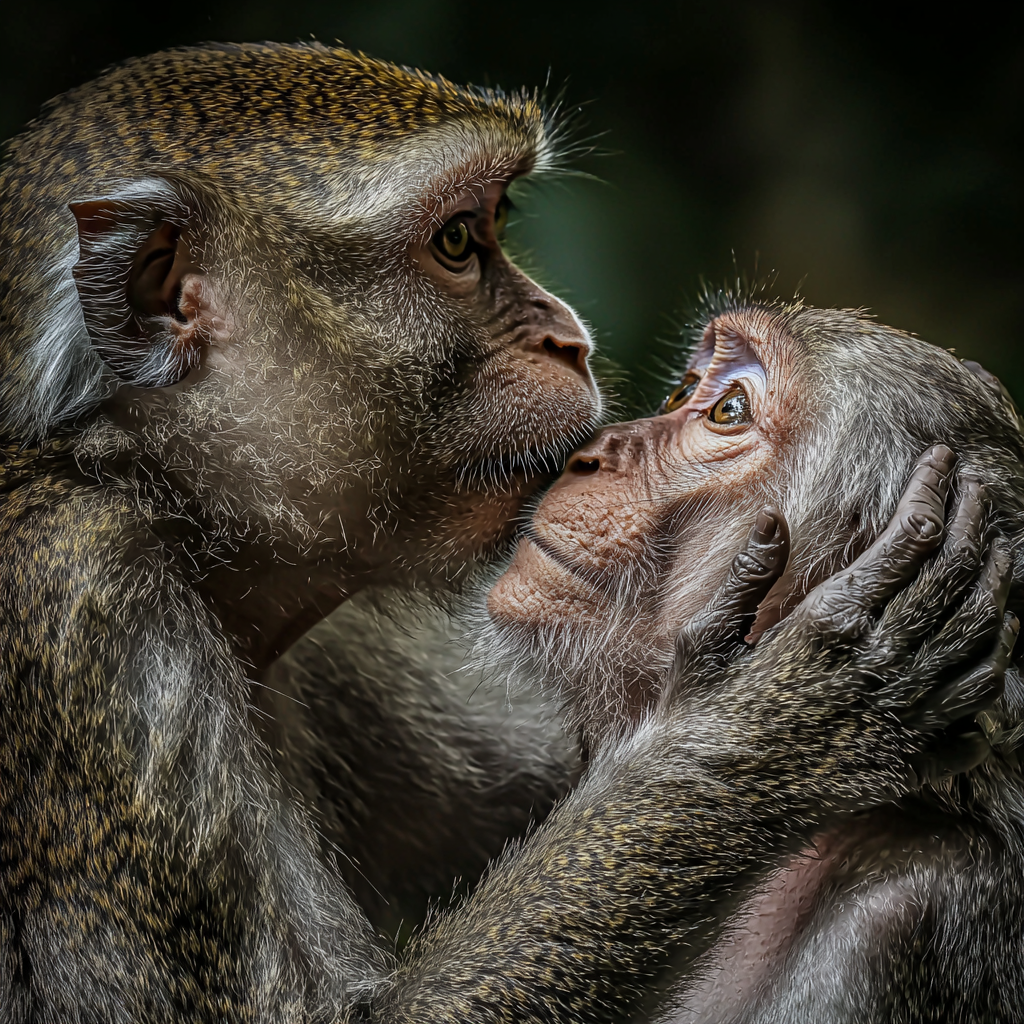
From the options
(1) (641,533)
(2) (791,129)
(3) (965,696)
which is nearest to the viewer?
(3) (965,696)

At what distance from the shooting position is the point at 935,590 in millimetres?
1724

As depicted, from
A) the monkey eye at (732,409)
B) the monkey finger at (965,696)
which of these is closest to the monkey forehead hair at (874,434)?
the monkey eye at (732,409)

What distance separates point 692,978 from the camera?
5.92ft

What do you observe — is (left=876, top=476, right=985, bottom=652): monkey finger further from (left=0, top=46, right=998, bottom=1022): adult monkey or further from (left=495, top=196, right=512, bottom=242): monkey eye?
(left=495, top=196, right=512, bottom=242): monkey eye

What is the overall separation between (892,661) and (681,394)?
3.27ft

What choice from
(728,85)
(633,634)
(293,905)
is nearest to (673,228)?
(728,85)

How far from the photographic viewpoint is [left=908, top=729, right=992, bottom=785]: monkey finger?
1746mm

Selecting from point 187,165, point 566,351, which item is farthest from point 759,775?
point 187,165

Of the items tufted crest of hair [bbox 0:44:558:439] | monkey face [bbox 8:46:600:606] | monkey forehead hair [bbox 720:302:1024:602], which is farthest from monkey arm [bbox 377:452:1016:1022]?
A: tufted crest of hair [bbox 0:44:558:439]

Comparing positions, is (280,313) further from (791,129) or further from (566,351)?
(791,129)

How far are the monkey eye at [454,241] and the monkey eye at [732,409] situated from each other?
633mm

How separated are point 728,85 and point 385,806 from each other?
6.22 feet

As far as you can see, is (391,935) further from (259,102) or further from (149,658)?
(259,102)

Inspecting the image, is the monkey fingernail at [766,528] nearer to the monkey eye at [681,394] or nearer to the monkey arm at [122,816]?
the monkey eye at [681,394]
